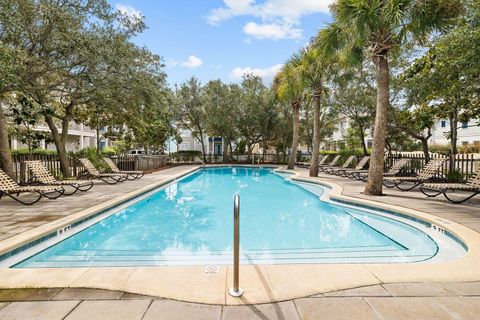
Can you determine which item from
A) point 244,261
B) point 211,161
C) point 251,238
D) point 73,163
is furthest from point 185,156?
point 244,261

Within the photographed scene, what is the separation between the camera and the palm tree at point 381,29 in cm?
706

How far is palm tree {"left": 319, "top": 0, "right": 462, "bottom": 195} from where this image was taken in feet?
23.2

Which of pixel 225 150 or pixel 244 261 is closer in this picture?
pixel 244 261

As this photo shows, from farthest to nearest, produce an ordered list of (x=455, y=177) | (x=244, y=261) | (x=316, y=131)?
1. (x=316, y=131)
2. (x=455, y=177)
3. (x=244, y=261)

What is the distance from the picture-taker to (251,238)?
5.51 metres

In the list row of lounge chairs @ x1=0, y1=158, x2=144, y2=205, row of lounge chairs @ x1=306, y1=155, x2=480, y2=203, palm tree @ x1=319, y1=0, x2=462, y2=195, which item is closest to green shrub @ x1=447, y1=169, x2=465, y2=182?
row of lounge chairs @ x1=306, y1=155, x2=480, y2=203

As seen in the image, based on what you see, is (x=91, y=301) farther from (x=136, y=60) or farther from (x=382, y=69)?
(x=136, y=60)

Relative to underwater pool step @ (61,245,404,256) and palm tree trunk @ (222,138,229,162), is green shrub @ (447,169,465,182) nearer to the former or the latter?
underwater pool step @ (61,245,404,256)

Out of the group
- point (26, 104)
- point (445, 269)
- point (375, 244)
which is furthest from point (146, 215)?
point (26, 104)

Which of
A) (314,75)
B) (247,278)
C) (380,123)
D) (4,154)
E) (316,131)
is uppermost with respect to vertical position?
(314,75)

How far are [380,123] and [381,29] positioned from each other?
2.65 metres

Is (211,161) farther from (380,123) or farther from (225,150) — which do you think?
(380,123)

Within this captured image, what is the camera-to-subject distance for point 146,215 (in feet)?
24.2

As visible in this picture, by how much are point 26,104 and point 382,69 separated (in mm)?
12447
